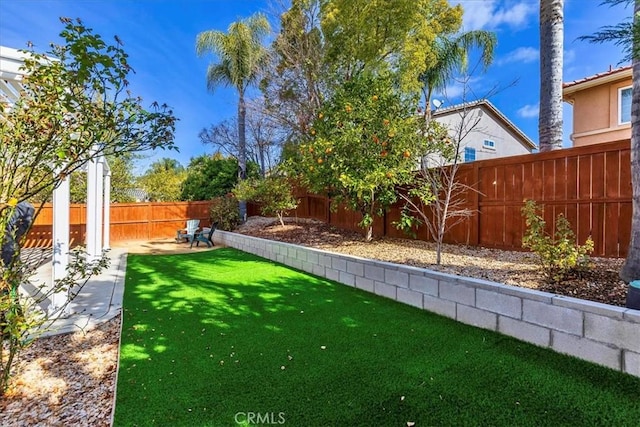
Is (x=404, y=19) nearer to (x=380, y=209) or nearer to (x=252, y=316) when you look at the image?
(x=380, y=209)

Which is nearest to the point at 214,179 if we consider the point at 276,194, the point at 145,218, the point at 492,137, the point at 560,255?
the point at 145,218

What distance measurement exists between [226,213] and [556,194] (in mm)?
11205

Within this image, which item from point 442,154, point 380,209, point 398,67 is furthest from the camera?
point 398,67

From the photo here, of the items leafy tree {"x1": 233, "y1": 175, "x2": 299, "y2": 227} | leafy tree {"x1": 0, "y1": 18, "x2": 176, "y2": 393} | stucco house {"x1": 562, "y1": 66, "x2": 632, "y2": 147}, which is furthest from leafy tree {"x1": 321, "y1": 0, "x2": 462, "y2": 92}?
leafy tree {"x1": 0, "y1": 18, "x2": 176, "y2": 393}

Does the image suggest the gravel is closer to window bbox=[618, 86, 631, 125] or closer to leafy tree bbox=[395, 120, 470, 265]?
leafy tree bbox=[395, 120, 470, 265]

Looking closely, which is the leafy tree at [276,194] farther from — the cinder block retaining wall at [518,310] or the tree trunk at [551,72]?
the tree trunk at [551,72]

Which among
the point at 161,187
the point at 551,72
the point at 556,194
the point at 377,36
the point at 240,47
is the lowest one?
the point at 556,194

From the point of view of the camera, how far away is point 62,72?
2.50 meters

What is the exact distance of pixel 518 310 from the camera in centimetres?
330

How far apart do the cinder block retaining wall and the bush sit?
28.5 feet

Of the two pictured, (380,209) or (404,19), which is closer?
(380,209)

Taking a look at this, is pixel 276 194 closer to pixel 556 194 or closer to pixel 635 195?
pixel 556 194

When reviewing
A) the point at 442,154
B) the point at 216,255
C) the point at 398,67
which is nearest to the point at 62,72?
the point at 442,154

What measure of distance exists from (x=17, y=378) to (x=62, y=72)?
99.7 inches
